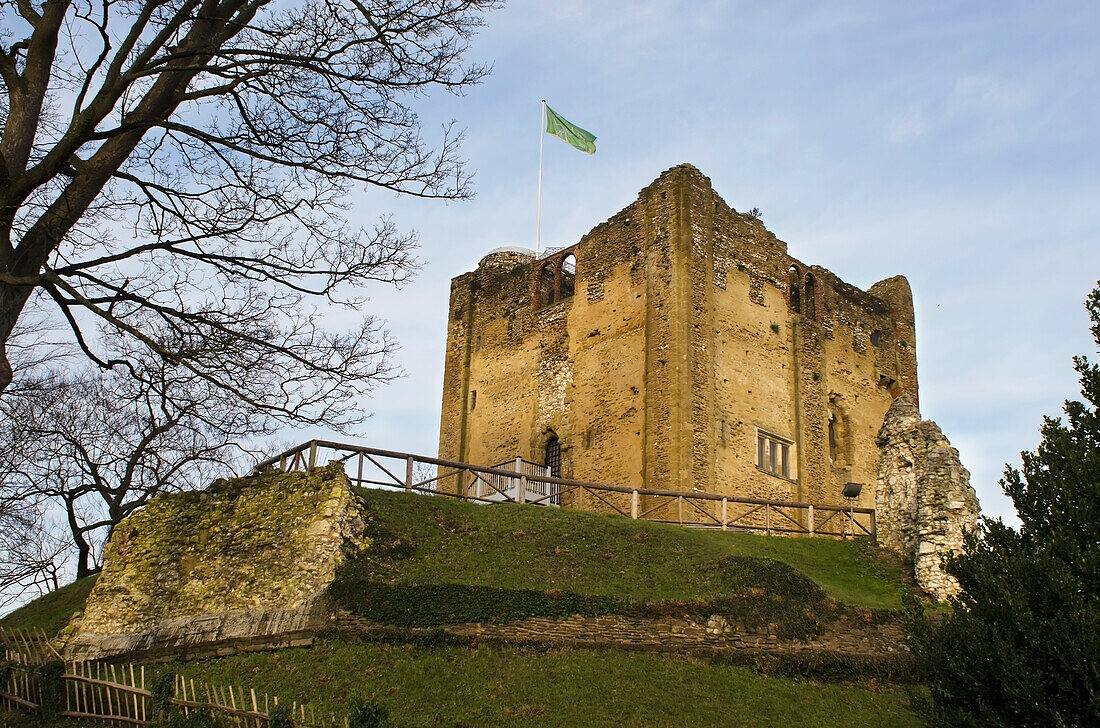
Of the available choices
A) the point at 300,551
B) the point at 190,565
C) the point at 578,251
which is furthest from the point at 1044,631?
the point at 578,251

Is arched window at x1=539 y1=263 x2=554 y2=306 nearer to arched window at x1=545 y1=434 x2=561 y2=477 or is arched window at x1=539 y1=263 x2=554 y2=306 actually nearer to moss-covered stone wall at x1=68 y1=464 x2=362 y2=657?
arched window at x1=545 y1=434 x2=561 y2=477

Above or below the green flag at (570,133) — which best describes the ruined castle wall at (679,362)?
below

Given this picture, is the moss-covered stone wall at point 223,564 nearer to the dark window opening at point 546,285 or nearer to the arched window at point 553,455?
the arched window at point 553,455

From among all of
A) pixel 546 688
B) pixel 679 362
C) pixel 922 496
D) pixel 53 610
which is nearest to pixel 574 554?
pixel 546 688

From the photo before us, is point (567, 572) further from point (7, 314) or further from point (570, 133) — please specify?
point (570, 133)

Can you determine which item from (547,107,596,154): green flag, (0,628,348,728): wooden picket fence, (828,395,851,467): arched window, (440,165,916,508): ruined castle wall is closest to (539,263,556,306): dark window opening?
(440,165,916,508): ruined castle wall

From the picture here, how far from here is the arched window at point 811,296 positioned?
32844 millimetres

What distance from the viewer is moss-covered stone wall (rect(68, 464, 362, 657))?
57.1 feet

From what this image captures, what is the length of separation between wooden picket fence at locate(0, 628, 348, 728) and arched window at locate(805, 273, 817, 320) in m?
22.5

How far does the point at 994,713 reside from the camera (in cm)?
1217

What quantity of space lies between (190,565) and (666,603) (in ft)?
27.6

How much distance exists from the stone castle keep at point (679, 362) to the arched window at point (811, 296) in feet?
0.21

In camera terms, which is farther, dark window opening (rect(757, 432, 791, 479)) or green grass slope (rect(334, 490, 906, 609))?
dark window opening (rect(757, 432, 791, 479))

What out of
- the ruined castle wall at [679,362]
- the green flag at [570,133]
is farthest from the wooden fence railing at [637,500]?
the green flag at [570,133]
